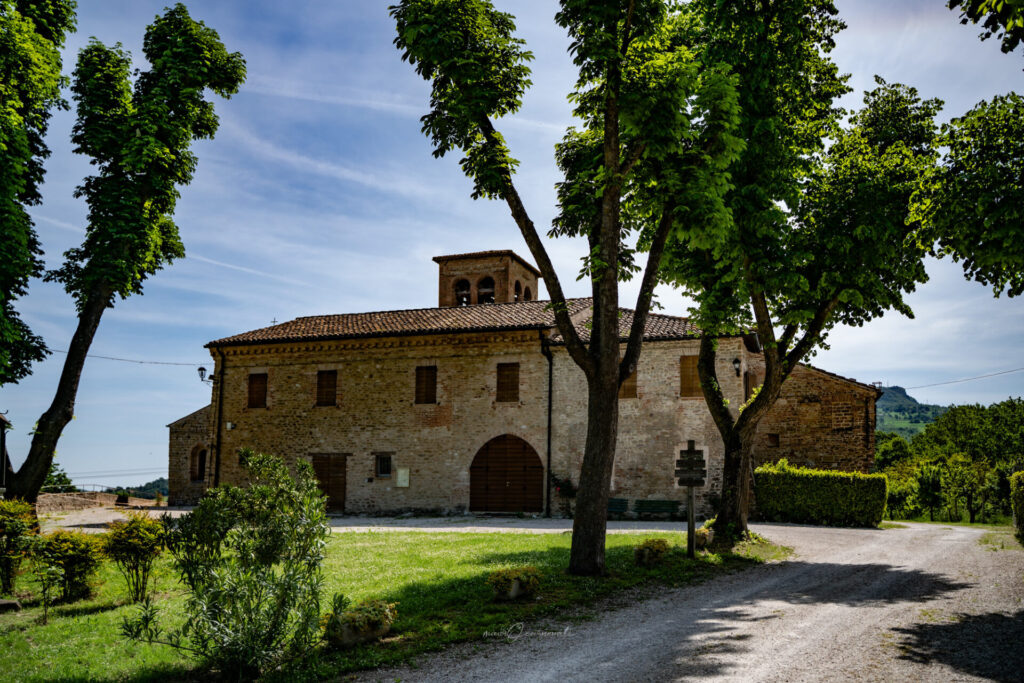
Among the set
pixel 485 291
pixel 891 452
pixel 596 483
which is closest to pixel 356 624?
pixel 596 483

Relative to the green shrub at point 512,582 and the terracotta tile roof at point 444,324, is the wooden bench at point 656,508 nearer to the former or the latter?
the terracotta tile roof at point 444,324

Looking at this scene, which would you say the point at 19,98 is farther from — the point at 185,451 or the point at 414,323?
the point at 185,451

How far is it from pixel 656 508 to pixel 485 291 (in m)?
16.0

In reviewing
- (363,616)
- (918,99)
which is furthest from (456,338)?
(363,616)

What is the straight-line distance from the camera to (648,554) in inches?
461

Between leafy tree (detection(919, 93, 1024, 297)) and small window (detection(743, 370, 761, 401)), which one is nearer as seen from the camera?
leafy tree (detection(919, 93, 1024, 297))

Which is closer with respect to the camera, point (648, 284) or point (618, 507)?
point (648, 284)

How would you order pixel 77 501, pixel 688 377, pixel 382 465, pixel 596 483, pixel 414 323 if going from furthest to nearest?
1. pixel 77 501
2. pixel 414 323
3. pixel 382 465
4. pixel 688 377
5. pixel 596 483

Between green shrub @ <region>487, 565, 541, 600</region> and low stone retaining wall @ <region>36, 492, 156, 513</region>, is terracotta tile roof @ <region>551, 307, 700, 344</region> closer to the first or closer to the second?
green shrub @ <region>487, 565, 541, 600</region>

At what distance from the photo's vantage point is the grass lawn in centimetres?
700

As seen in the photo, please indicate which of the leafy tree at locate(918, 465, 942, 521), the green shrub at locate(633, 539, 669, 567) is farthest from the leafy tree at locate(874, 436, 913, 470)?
the green shrub at locate(633, 539, 669, 567)

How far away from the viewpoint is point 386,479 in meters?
25.2

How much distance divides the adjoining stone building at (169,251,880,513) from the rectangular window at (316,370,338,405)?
0.04 m

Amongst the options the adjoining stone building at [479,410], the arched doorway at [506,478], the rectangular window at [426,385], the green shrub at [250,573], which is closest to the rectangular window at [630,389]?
the adjoining stone building at [479,410]
